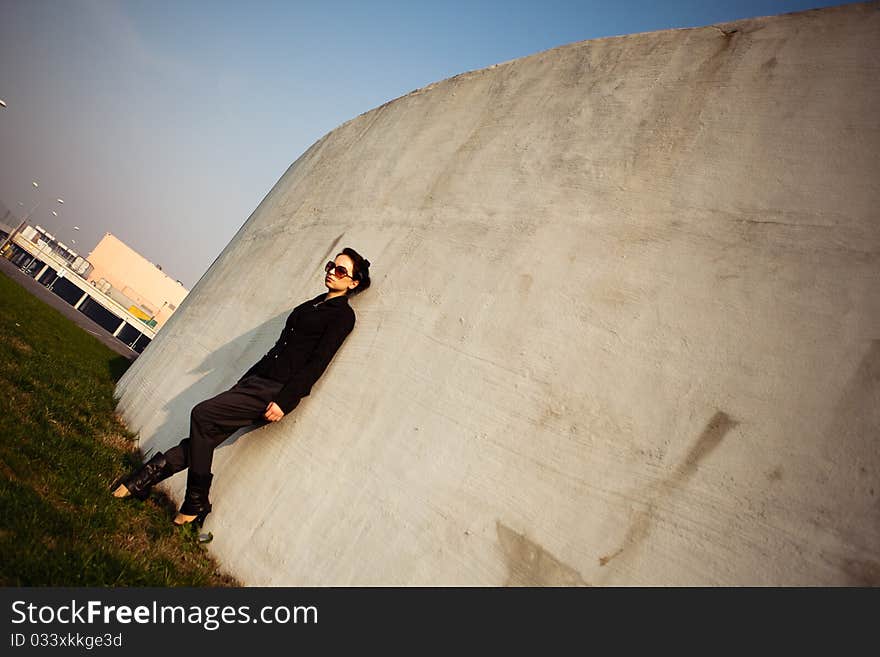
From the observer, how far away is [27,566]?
1949 mm

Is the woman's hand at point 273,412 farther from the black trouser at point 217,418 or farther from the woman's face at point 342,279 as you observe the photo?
the woman's face at point 342,279

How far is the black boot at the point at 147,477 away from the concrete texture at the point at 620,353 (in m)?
0.43

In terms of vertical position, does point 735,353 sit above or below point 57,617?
above

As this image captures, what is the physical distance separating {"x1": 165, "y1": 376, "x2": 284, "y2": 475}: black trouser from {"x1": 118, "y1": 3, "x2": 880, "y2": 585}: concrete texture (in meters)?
0.27

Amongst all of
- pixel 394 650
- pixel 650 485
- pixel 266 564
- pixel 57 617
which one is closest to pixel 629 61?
pixel 650 485

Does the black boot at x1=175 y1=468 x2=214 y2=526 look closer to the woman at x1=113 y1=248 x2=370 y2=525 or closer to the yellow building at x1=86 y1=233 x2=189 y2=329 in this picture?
the woman at x1=113 y1=248 x2=370 y2=525

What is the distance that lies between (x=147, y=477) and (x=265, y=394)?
0.98 m

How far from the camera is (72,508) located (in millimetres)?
2650

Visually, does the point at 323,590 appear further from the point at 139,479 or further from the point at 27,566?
the point at 139,479

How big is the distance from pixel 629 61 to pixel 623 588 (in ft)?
11.2

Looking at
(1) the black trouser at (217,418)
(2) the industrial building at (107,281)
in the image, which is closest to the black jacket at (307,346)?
(1) the black trouser at (217,418)

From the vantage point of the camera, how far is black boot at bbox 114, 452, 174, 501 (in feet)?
10.3

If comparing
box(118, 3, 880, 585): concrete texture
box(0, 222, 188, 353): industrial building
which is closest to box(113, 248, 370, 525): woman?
box(118, 3, 880, 585): concrete texture

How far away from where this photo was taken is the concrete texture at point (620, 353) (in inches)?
74.5
